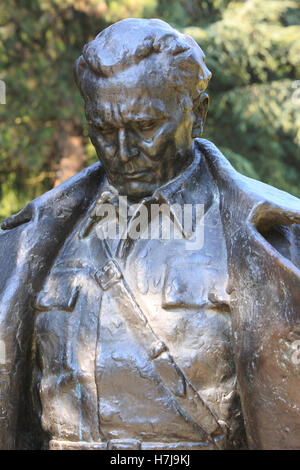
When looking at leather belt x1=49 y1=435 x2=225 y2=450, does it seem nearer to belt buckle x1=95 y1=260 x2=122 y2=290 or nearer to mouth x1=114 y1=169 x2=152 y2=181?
belt buckle x1=95 y1=260 x2=122 y2=290

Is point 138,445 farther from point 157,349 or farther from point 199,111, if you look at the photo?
point 199,111

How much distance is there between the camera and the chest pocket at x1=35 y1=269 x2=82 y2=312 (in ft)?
8.20

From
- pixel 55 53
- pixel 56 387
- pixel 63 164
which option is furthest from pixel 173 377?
pixel 55 53

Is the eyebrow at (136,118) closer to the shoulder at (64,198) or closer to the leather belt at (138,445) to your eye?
the shoulder at (64,198)

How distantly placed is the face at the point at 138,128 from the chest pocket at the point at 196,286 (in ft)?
1.10

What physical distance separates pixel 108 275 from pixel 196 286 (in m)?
0.33

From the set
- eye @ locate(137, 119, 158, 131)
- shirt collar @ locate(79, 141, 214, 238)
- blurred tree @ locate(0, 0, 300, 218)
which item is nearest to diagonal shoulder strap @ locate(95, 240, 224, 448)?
shirt collar @ locate(79, 141, 214, 238)

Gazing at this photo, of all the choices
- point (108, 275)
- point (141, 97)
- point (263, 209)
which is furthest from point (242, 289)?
point (141, 97)

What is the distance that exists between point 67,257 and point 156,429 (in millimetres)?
736

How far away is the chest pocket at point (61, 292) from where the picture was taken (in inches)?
98.4

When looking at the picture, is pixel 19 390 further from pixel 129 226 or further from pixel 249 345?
pixel 249 345

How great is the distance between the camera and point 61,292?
2541mm

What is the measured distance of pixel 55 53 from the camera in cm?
704

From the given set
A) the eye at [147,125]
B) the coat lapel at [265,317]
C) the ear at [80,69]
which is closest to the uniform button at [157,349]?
the coat lapel at [265,317]
